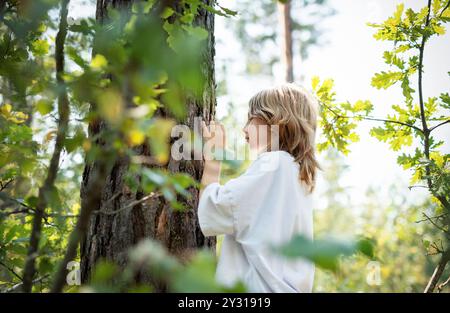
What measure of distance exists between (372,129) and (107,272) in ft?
6.90

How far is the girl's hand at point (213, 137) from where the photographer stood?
75.5 inches

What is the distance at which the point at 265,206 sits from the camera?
1823 millimetres

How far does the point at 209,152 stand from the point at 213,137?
4.1 inches

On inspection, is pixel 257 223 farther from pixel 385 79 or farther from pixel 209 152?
pixel 385 79

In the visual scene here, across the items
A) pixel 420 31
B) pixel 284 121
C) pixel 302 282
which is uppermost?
pixel 420 31

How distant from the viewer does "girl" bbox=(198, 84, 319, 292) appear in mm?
1771

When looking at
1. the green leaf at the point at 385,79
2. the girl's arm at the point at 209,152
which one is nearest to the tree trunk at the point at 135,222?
the girl's arm at the point at 209,152

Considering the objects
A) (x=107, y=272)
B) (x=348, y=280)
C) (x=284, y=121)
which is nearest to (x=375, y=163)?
(x=348, y=280)

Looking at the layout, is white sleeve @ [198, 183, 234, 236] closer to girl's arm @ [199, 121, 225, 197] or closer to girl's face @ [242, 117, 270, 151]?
girl's arm @ [199, 121, 225, 197]

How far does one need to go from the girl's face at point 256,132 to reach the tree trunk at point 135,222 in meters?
0.26

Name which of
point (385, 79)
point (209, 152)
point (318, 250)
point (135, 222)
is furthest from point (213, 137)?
point (318, 250)

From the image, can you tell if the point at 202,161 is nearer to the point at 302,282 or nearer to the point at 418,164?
the point at 302,282

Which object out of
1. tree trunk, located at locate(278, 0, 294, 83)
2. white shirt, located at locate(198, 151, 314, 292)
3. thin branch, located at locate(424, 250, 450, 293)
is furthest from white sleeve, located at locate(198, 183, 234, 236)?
tree trunk, located at locate(278, 0, 294, 83)
